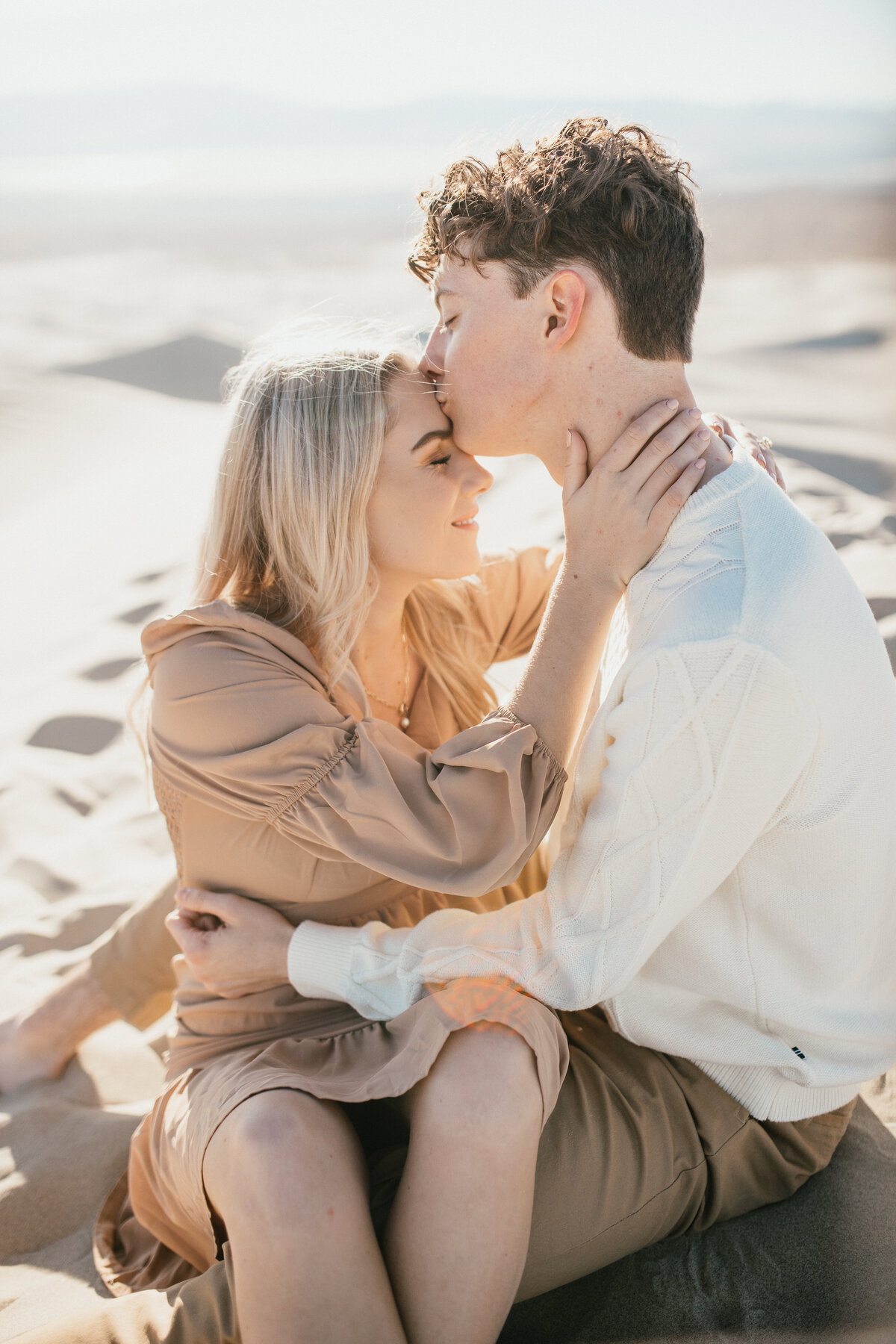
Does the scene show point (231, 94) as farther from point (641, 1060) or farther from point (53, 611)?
point (641, 1060)

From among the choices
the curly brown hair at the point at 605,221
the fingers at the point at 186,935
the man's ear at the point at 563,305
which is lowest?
the fingers at the point at 186,935

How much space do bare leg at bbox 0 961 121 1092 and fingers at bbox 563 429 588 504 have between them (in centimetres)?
193

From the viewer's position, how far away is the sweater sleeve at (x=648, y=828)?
1855mm

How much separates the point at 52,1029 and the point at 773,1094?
6.40 ft

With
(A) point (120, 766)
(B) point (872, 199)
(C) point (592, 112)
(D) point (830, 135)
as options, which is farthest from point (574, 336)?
(D) point (830, 135)

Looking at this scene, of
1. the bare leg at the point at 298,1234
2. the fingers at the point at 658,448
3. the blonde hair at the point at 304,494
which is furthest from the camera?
the blonde hair at the point at 304,494

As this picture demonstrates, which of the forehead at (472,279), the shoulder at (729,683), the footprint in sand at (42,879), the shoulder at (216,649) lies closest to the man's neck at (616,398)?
the forehead at (472,279)

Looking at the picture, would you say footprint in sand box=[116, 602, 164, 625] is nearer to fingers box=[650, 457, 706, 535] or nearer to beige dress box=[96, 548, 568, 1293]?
beige dress box=[96, 548, 568, 1293]

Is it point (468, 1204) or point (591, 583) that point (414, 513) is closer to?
point (591, 583)

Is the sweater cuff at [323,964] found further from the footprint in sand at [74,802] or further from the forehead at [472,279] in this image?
the footprint in sand at [74,802]

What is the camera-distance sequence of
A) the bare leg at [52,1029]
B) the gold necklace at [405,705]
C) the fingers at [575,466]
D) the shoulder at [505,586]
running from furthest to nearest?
1. the shoulder at [505,586]
2. the bare leg at [52,1029]
3. the gold necklace at [405,705]
4. the fingers at [575,466]

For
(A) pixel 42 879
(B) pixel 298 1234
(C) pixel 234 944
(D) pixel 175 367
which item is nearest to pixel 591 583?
(C) pixel 234 944

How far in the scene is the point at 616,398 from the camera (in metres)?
2.24

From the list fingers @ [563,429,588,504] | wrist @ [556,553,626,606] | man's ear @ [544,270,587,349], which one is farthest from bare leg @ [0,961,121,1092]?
man's ear @ [544,270,587,349]
